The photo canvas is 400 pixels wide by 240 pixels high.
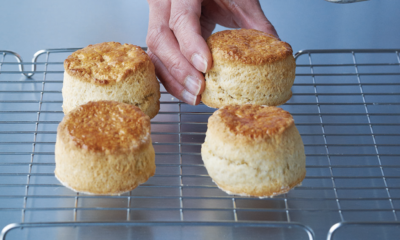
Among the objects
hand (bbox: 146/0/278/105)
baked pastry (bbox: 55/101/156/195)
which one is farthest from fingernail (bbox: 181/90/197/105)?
baked pastry (bbox: 55/101/156/195)

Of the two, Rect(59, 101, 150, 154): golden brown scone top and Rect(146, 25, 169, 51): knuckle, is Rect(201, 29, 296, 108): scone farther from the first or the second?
Rect(59, 101, 150, 154): golden brown scone top

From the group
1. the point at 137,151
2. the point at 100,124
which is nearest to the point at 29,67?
the point at 100,124

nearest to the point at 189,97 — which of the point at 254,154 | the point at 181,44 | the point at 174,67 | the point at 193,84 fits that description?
the point at 193,84

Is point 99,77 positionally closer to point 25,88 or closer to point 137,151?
point 137,151

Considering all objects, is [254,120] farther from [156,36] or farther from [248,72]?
[156,36]

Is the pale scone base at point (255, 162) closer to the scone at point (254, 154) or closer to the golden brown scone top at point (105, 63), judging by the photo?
the scone at point (254, 154)
